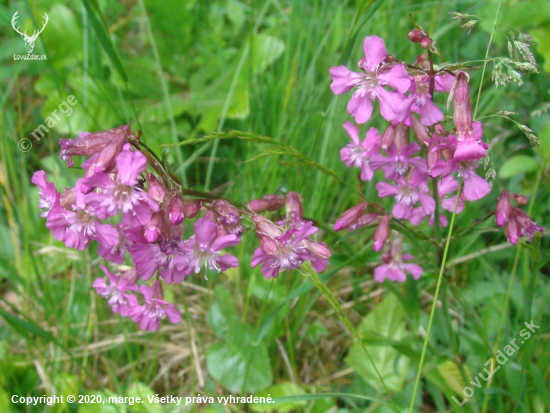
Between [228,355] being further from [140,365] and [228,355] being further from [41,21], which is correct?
[41,21]

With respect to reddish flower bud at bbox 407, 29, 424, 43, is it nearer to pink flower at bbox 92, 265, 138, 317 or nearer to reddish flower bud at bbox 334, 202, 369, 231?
reddish flower bud at bbox 334, 202, 369, 231

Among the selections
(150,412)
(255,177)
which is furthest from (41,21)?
(150,412)

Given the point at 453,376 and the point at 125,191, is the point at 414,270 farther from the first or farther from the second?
the point at 125,191

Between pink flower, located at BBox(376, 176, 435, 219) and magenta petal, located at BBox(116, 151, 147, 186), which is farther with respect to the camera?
pink flower, located at BBox(376, 176, 435, 219)

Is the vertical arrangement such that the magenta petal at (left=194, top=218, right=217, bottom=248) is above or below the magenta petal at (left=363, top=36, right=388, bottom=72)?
below

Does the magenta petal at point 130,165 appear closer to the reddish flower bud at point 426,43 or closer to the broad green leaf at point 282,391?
the reddish flower bud at point 426,43

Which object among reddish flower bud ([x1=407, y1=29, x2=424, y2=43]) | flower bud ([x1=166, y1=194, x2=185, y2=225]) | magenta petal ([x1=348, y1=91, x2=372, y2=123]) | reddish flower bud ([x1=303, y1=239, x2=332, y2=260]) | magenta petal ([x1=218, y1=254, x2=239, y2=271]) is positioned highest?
reddish flower bud ([x1=407, y1=29, x2=424, y2=43])

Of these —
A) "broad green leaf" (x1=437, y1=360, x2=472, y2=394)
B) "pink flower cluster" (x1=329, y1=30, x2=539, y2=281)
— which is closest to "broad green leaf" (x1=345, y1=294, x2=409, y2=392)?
"broad green leaf" (x1=437, y1=360, x2=472, y2=394)

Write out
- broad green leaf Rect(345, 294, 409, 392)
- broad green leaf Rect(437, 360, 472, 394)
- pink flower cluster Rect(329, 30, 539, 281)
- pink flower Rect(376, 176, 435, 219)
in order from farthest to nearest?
broad green leaf Rect(345, 294, 409, 392), broad green leaf Rect(437, 360, 472, 394), pink flower Rect(376, 176, 435, 219), pink flower cluster Rect(329, 30, 539, 281)
